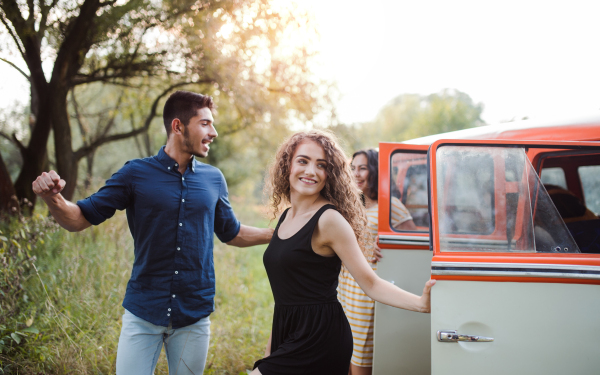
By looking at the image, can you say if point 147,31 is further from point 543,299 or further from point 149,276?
point 543,299

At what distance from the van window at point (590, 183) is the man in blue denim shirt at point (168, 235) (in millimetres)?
4192

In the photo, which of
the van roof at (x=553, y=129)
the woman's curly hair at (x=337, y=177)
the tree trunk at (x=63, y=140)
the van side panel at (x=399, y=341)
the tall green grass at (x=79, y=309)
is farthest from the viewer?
the tree trunk at (x=63, y=140)

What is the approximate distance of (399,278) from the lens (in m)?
3.28

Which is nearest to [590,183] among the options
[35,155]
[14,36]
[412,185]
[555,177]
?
[555,177]

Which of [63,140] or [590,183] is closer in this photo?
[590,183]

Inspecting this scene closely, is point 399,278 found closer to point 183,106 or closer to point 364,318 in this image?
point 364,318

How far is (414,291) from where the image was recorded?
3281 millimetres

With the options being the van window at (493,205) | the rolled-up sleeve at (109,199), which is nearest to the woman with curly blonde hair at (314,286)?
the van window at (493,205)

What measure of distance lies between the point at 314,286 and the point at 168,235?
1.06m

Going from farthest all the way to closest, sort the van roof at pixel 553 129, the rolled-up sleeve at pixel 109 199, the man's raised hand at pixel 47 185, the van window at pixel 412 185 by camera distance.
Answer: the van window at pixel 412 185
the van roof at pixel 553 129
the rolled-up sleeve at pixel 109 199
the man's raised hand at pixel 47 185

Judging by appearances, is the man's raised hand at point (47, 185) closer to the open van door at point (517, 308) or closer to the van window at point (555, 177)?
the open van door at point (517, 308)

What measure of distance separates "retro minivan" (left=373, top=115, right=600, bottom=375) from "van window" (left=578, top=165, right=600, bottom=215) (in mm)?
1925

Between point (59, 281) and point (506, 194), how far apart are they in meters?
4.76

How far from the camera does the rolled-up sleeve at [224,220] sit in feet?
9.93
